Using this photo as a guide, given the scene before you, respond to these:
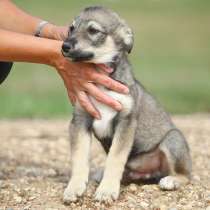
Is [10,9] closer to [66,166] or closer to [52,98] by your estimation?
[66,166]

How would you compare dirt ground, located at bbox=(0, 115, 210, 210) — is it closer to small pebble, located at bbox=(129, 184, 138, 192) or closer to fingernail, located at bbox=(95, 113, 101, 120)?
small pebble, located at bbox=(129, 184, 138, 192)

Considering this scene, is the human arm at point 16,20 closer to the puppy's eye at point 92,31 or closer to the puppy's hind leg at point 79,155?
the puppy's eye at point 92,31

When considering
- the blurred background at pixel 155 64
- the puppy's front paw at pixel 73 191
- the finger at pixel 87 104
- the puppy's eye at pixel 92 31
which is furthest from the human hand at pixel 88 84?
the blurred background at pixel 155 64

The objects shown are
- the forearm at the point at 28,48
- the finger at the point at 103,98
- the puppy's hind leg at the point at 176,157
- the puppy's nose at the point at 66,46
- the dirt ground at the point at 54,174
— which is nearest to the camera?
the puppy's nose at the point at 66,46

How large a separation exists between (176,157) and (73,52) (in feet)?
4.08

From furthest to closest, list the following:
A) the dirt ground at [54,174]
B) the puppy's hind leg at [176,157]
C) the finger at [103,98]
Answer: the puppy's hind leg at [176,157] < the finger at [103,98] < the dirt ground at [54,174]

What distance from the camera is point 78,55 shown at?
4.89 metres

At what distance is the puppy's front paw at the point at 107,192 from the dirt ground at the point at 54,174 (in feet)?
0.15

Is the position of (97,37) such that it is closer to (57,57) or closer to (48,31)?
(57,57)

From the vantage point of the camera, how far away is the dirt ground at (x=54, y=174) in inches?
194

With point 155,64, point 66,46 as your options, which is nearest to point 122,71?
point 66,46

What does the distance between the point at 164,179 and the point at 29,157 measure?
7.34 feet

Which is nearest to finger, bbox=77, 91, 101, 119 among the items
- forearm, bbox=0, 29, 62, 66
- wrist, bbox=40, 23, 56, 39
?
forearm, bbox=0, 29, 62, 66

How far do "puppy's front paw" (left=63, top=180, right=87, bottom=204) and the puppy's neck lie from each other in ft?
2.69
